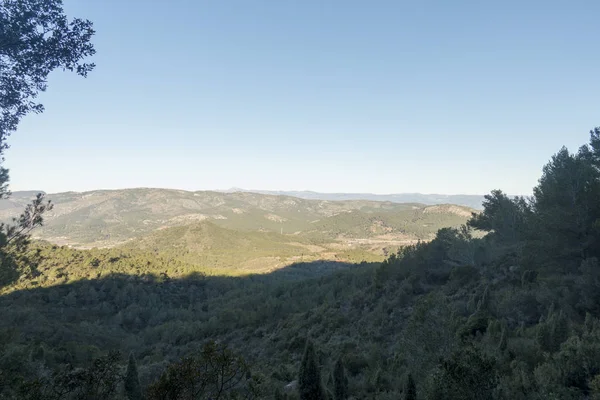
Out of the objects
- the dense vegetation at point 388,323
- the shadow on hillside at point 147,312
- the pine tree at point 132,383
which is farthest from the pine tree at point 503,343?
the shadow on hillside at point 147,312

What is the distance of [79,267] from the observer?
237 ft

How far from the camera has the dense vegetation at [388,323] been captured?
9019mm

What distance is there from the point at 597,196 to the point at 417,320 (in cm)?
2107

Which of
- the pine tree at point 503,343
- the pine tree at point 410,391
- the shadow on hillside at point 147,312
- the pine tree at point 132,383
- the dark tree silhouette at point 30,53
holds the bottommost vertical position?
the shadow on hillside at point 147,312

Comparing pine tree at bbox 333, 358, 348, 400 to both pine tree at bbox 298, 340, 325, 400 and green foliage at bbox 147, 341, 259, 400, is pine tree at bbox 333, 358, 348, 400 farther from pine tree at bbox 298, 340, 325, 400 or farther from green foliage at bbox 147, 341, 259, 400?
green foliage at bbox 147, 341, 259, 400

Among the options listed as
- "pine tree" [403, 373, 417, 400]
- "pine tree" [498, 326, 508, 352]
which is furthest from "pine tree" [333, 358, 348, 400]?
"pine tree" [498, 326, 508, 352]

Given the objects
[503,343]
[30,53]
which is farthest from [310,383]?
[30,53]

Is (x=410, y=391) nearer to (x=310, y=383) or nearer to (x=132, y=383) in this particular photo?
(x=310, y=383)

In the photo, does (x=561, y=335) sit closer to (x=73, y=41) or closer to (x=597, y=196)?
(x=597, y=196)

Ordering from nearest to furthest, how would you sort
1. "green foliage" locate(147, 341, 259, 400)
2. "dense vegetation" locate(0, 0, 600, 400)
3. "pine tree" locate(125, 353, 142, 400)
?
"green foliage" locate(147, 341, 259, 400), "dense vegetation" locate(0, 0, 600, 400), "pine tree" locate(125, 353, 142, 400)

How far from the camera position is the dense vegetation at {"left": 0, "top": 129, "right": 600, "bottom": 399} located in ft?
29.6

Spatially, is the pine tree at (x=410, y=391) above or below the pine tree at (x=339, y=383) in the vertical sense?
above

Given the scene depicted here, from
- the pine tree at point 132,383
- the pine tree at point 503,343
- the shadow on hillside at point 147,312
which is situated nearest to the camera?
the pine tree at point 503,343

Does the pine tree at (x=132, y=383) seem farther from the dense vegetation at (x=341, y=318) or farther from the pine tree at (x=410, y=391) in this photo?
the pine tree at (x=410, y=391)
